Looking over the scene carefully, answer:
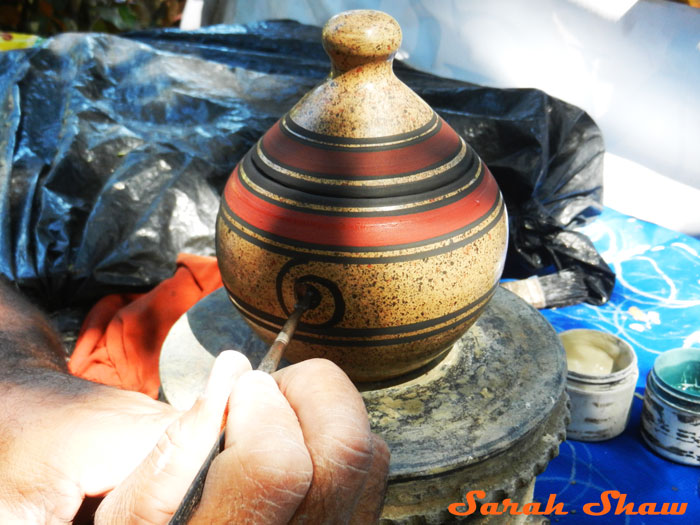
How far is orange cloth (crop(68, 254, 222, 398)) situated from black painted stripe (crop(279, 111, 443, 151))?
4.25 ft

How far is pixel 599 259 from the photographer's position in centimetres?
301

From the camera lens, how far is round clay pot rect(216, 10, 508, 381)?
1443 millimetres

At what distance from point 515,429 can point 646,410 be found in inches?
36.9

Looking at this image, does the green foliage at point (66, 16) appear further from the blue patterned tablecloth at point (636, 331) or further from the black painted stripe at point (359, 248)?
the black painted stripe at point (359, 248)

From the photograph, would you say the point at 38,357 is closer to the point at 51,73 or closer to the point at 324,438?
the point at 324,438

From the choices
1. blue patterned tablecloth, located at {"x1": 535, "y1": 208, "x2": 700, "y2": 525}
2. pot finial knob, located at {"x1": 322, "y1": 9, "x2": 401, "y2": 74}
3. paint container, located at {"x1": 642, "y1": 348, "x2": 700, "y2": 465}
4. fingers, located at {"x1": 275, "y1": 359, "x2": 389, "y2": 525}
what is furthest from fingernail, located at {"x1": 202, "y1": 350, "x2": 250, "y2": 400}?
paint container, located at {"x1": 642, "y1": 348, "x2": 700, "y2": 465}

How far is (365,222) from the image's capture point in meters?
1.43

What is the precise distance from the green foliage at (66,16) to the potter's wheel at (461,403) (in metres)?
4.25

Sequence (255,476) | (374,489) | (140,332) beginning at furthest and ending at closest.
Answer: (140,332) → (374,489) → (255,476)

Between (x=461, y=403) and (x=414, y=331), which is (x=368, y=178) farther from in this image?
(x=461, y=403)

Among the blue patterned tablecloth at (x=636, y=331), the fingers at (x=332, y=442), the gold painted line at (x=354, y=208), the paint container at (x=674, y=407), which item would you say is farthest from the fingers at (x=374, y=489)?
the paint container at (x=674, y=407)

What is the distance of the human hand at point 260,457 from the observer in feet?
2.98

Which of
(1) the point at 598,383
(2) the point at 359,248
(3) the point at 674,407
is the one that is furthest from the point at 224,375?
(3) the point at 674,407

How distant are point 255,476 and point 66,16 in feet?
18.0
